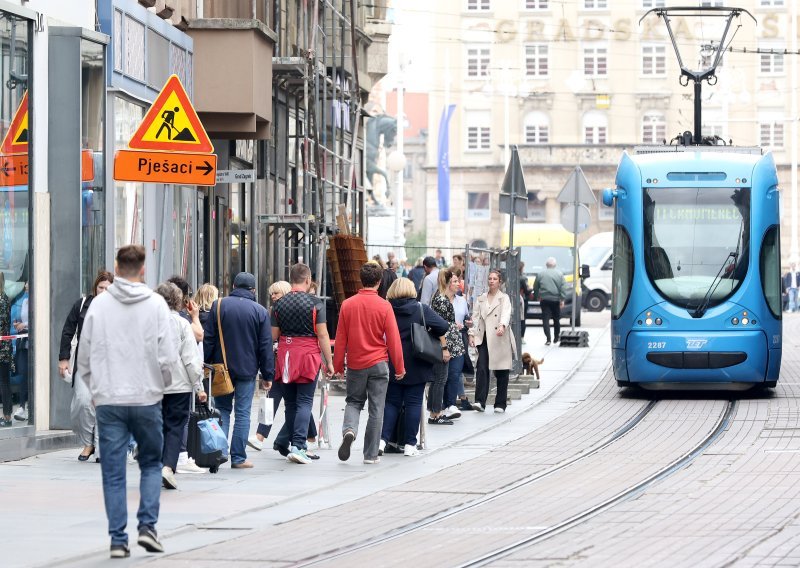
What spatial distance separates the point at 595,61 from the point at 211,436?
91.7 meters

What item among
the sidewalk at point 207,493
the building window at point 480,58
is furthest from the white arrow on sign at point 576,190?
the building window at point 480,58

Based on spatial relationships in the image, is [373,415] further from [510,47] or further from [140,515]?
[510,47]

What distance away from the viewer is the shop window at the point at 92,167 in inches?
684

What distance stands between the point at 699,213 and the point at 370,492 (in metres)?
10.5

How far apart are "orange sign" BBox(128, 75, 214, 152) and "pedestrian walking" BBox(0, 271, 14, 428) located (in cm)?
227

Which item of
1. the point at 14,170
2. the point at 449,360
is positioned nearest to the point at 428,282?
the point at 449,360

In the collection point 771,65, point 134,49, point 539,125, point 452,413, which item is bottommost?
point 452,413

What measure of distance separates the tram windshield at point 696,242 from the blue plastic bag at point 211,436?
9.84 metres

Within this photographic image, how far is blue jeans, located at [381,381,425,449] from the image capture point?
16.3 metres

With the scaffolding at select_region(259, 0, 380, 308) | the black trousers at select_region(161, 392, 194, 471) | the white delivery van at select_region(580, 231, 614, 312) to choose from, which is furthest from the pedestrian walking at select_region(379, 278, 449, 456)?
the white delivery van at select_region(580, 231, 614, 312)

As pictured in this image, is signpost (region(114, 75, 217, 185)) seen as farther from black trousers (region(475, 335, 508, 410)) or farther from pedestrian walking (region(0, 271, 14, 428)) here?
black trousers (region(475, 335, 508, 410))

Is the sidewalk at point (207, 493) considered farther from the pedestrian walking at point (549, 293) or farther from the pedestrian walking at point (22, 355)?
the pedestrian walking at point (549, 293)

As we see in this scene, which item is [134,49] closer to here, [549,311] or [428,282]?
[428,282]

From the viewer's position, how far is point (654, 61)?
102875 millimetres
